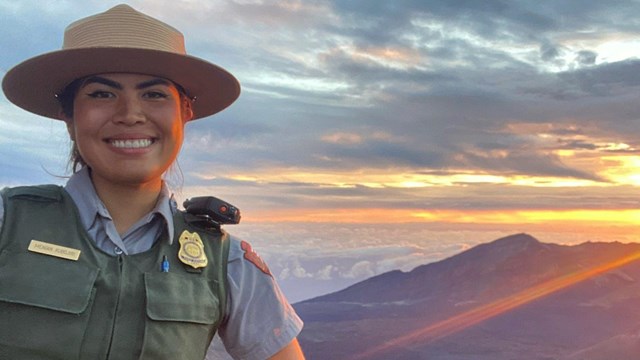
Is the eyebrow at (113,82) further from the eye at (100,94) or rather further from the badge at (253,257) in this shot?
the badge at (253,257)

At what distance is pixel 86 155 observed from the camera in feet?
12.0

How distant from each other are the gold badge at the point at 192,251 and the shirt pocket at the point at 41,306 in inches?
16.7

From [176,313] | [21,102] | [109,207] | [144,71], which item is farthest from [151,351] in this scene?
[21,102]

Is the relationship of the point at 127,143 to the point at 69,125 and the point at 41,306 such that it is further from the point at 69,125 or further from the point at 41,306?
the point at 41,306

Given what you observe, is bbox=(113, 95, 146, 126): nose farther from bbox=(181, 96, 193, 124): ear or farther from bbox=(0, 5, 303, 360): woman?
bbox=(181, 96, 193, 124): ear

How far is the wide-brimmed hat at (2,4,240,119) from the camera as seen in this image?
3.69 m

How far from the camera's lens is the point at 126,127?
3605mm

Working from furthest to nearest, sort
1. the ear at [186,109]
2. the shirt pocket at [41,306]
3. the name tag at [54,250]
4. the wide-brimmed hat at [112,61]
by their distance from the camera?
the ear at [186,109], the wide-brimmed hat at [112,61], the name tag at [54,250], the shirt pocket at [41,306]

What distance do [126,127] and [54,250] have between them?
24.9 inches

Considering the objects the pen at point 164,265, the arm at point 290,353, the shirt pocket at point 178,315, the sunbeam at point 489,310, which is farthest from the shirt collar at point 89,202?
the sunbeam at point 489,310

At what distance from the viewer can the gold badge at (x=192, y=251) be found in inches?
146

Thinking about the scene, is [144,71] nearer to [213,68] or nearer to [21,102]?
[213,68]

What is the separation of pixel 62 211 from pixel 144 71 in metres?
0.75

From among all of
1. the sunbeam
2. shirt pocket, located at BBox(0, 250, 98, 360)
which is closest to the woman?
Answer: shirt pocket, located at BBox(0, 250, 98, 360)
